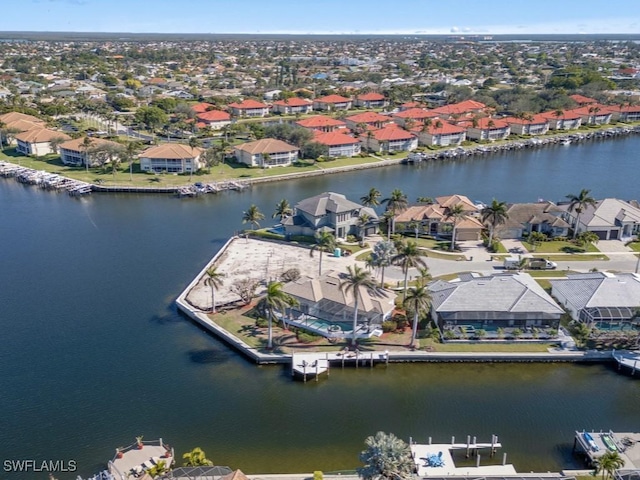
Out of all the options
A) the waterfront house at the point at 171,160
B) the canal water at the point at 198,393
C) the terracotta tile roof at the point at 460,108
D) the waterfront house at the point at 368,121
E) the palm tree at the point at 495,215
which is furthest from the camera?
the terracotta tile roof at the point at 460,108

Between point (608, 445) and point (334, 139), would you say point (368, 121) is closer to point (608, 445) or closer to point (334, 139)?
point (334, 139)

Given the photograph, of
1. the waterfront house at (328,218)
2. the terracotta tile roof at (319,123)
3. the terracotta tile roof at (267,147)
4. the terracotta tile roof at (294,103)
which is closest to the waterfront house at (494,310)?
the waterfront house at (328,218)

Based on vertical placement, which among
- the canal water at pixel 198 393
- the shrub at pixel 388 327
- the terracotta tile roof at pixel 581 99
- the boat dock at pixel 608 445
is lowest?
the canal water at pixel 198 393

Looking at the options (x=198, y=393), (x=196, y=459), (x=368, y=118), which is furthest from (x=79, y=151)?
(x=196, y=459)

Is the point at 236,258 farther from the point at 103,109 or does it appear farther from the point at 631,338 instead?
the point at 103,109

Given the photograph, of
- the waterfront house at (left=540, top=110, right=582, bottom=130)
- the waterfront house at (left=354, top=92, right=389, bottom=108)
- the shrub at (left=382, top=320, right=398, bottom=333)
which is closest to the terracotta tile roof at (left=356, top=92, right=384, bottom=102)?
the waterfront house at (left=354, top=92, right=389, bottom=108)

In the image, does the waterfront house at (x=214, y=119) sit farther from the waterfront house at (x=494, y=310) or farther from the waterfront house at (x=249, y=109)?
the waterfront house at (x=494, y=310)

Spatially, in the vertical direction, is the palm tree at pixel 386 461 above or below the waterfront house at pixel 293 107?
below

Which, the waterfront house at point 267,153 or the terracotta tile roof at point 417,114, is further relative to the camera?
the terracotta tile roof at point 417,114
